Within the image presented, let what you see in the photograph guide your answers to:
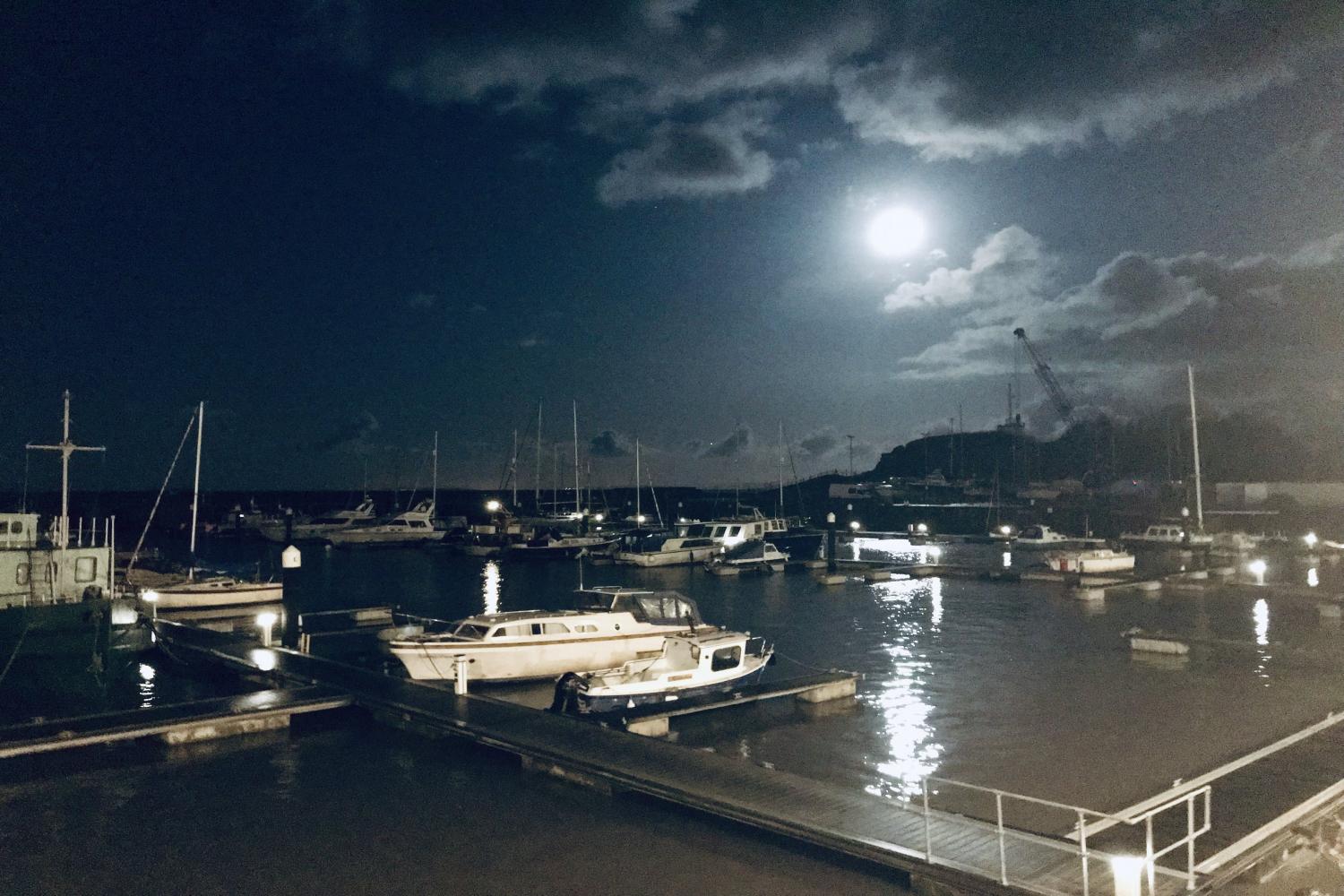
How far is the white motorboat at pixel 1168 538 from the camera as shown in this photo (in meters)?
74.1

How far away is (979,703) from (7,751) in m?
22.8

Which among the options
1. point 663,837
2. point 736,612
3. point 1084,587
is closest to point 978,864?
point 663,837

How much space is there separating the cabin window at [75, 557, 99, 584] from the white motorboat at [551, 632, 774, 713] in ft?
60.6

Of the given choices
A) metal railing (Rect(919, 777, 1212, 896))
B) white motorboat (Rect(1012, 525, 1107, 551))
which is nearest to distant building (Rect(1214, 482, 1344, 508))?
white motorboat (Rect(1012, 525, 1107, 551))

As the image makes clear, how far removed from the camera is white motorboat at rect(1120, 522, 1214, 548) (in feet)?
243

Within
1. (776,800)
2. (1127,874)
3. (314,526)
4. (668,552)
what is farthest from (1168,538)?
(314,526)

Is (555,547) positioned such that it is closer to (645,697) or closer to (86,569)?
(86,569)

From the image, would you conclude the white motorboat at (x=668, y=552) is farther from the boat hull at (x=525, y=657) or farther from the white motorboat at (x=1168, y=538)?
the boat hull at (x=525, y=657)

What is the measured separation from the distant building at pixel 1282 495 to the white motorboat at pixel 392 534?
108181 mm

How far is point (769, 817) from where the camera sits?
1312cm

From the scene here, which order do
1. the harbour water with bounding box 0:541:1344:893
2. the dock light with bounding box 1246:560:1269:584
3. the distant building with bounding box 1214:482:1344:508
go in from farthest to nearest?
the distant building with bounding box 1214:482:1344:508 → the dock light with bounding box 1246:560:1269:584 → the harbour water with bounding box 0:541:1344:893

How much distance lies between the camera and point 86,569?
30578 millimetres

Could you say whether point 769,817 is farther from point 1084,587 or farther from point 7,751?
point 1084,587

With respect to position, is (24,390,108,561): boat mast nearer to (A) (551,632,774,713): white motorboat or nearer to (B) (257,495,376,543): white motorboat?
(A) (551,632,774,713): white motorboat
